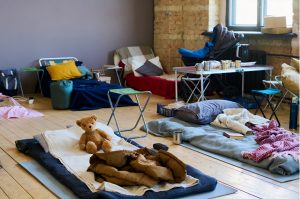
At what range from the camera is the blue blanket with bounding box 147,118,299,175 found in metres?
4.11

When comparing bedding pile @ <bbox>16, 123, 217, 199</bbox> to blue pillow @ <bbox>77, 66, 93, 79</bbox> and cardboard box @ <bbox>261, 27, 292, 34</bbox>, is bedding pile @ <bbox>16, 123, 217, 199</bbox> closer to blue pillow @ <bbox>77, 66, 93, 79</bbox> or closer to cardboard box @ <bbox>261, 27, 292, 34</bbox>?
blue pillow @ <bbox>77, 66, 93, 79</bbox>

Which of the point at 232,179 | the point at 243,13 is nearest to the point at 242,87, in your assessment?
the point at 243,13

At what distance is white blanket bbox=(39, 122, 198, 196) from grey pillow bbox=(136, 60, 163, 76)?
3.60 metres

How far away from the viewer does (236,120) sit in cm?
559

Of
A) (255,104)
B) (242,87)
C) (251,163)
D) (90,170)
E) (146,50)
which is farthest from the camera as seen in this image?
(146,50)

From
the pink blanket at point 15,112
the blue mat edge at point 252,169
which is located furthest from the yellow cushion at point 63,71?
the blue mat edge at point 252,169

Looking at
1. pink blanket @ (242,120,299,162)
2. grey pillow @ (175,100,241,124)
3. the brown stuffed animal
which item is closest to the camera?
pink blanket @ (242,120,299,162)

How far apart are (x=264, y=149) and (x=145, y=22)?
543 cm

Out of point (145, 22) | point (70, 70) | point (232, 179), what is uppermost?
point (145, 22)

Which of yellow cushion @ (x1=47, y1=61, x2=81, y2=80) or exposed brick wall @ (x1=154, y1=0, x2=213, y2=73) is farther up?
exposed brick wall @ (x1=154, y1=0, x2=213, y2=73)

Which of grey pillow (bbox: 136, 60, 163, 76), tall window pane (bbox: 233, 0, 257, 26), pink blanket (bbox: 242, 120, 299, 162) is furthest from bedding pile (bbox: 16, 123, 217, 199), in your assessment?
tall window pane (bbox: 233, 0, 257, 26)

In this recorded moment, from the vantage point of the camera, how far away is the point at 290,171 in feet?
13.3

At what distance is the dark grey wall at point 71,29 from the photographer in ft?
26.4

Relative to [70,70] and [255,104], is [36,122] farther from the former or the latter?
[255,104]
